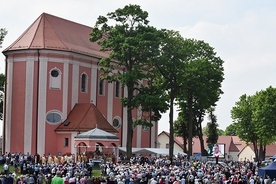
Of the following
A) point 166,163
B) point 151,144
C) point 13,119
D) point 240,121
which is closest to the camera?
point 166,163

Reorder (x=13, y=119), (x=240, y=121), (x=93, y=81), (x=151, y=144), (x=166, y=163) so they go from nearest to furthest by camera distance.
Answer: (x=166, y=163)
(x=13, y=119)
(x=93, y=81)
(x=151, y=144)
(x=240, y=121)

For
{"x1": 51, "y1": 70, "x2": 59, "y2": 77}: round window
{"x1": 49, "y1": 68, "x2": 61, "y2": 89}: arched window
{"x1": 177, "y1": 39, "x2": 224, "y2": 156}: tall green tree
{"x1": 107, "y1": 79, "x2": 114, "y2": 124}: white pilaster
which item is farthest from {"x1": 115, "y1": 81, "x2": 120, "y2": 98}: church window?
{"x1": 51, "y1": 70, "x2": 59, "y2": 77}: round window

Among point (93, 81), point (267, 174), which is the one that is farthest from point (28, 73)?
point (267, 174)

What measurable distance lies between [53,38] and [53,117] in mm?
8363

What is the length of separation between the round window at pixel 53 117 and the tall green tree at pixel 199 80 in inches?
511

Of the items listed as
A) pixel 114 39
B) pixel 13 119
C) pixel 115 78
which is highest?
pixel 114 39

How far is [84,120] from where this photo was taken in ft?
189

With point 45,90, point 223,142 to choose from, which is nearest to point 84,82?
point 45,90

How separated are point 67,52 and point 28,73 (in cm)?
451

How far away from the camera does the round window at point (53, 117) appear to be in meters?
58.7

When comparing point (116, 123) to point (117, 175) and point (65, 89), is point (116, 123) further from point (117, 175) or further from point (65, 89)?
point (117, 175)

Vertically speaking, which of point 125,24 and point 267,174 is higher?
point 125,24

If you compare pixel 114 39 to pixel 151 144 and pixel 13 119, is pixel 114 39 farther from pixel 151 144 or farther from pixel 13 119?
pixel 151 144

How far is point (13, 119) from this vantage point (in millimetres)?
58594
